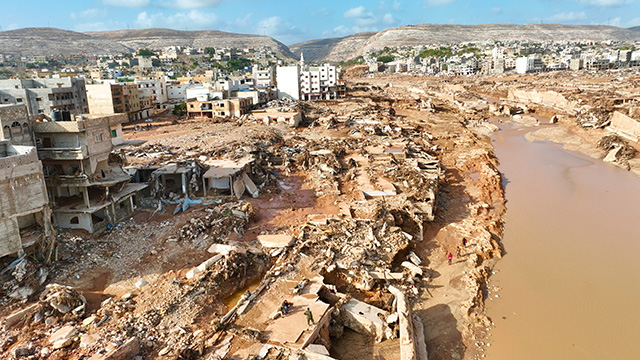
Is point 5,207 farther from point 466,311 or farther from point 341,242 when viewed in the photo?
point 466,311

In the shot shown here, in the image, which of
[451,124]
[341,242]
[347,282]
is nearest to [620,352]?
[347,282]

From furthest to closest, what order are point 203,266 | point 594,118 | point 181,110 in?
point 181,110
point 594,118
point 203,266

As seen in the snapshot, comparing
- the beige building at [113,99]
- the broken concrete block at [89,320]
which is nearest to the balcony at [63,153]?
the broken concrete block at [89,320]

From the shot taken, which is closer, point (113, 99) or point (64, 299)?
point (64, 299)

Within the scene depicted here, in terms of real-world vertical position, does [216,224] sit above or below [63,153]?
below

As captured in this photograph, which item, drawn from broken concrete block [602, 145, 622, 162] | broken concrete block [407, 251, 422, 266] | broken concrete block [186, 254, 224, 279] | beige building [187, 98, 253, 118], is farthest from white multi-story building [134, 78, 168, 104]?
broken concrete block [602, 145, 622, 162]

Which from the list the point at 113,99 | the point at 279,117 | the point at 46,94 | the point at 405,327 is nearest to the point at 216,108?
the point at 279,117

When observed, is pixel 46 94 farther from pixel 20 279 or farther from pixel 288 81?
pixel 288 81
